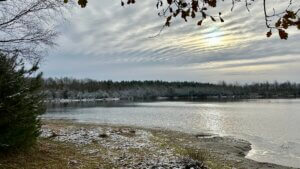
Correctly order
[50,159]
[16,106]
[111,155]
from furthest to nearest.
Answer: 1. [111,155]
2. [50,159]
3. [16,106]

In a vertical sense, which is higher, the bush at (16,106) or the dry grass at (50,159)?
the bush at (16,106)

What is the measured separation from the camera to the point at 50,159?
1452 cm

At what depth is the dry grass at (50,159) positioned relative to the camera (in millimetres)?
13258

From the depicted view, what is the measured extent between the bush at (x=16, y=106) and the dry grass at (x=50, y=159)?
460 mm

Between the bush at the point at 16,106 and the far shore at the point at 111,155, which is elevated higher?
the bush at the point at 16,106

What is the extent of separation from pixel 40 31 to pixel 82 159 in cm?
573

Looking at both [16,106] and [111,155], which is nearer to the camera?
[16,106]

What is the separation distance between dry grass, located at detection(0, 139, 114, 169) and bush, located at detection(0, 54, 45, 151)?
1.51ft

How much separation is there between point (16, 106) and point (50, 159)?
2.48m

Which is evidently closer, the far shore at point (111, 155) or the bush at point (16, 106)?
the bush at point (16, 106)

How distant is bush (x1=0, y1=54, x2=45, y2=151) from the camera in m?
12.9

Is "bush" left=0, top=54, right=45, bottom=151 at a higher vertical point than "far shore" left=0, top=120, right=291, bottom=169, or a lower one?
higher

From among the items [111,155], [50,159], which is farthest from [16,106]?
[111,155]

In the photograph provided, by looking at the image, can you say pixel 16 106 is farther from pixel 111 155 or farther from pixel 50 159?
pixel 111 155
